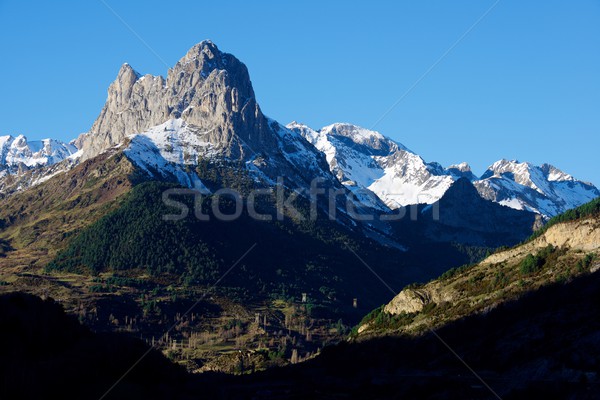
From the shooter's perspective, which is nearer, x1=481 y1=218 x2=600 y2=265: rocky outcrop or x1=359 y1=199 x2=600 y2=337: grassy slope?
x1=359 y1=199 x2=600 y2=337: grassy slope

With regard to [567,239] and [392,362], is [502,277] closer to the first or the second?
[567,239]

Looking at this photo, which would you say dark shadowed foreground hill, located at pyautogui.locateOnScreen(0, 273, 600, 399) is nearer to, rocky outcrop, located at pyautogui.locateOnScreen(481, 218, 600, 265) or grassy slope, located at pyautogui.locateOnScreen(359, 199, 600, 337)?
grassy slope, located at pyautogui.locateOnScreen(359, 199, 600, 337)

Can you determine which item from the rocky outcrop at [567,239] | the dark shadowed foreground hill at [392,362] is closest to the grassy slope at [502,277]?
the rocky outcrop at [567,239]

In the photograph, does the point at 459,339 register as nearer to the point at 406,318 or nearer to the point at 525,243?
the point at 406,318

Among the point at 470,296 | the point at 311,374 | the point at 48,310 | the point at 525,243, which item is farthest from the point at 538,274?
the point at 48,310

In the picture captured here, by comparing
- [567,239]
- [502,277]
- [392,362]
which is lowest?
[392,362]

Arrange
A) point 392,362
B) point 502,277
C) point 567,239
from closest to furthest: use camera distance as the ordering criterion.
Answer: point 392,362, point 567,239, point 502,277

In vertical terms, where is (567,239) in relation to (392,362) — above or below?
above

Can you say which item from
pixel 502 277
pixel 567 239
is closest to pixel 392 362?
pixel 502 277

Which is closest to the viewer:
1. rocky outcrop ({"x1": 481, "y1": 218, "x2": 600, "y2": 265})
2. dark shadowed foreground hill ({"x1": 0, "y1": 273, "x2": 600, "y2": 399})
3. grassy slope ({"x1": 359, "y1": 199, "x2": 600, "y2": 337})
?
dark shadowed foreground hill ({"x1": 0, "y1": 273, "x2": 600, "y2": 399})

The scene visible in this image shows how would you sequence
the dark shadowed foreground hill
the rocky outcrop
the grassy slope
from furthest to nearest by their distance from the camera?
1. the rocky outcrop
2. the grassy slope
3. the dark shadowed foreground hill

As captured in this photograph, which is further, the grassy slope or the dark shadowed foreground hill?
the grassy slope

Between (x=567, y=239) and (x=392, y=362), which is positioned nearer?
(x=392, y=362)

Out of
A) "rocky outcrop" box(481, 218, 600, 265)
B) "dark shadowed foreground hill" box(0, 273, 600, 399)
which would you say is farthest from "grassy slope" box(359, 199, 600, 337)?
"dark shadowed foreground hill" box(0, 273, 600, 399)
